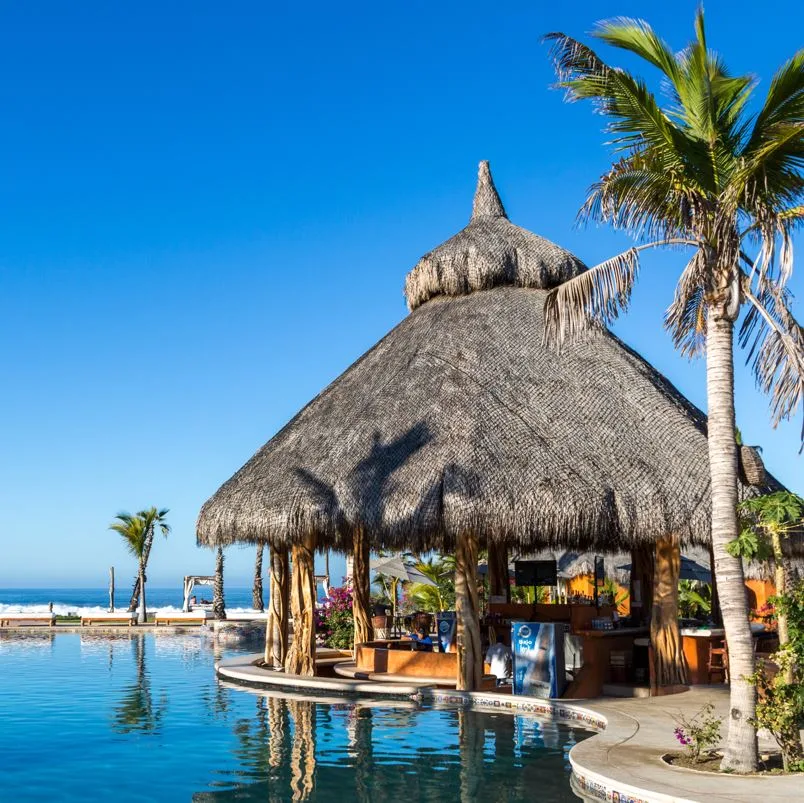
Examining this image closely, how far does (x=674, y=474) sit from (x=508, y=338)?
13.9 ft

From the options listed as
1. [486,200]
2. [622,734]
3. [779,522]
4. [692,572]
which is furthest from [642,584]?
[779,522]

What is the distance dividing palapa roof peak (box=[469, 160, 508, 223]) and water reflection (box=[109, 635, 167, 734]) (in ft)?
36.9

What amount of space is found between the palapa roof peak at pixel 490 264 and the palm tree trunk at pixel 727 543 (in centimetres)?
982

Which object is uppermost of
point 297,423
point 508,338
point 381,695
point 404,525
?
point 508,338

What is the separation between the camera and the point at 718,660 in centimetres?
1483

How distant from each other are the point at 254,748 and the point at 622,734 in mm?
3865

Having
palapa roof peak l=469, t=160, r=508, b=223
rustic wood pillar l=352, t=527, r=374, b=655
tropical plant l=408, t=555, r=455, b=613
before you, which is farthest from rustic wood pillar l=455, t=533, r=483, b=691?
tropical plant l=408, t=555, r=455, b=613

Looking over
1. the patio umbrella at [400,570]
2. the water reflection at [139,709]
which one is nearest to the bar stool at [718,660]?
the water reflection at [139,709]

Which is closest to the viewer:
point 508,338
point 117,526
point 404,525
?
point 404,525

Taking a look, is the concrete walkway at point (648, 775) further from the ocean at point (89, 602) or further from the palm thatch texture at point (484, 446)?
the ocean at point (89, 602)

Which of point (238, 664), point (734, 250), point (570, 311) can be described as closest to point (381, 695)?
point (238, 664)

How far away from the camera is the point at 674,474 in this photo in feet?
43.4

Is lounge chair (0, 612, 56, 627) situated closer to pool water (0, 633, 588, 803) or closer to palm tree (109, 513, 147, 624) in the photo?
palm tree (109, 513, 147, 624)

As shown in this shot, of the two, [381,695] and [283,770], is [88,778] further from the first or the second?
[381,695]
